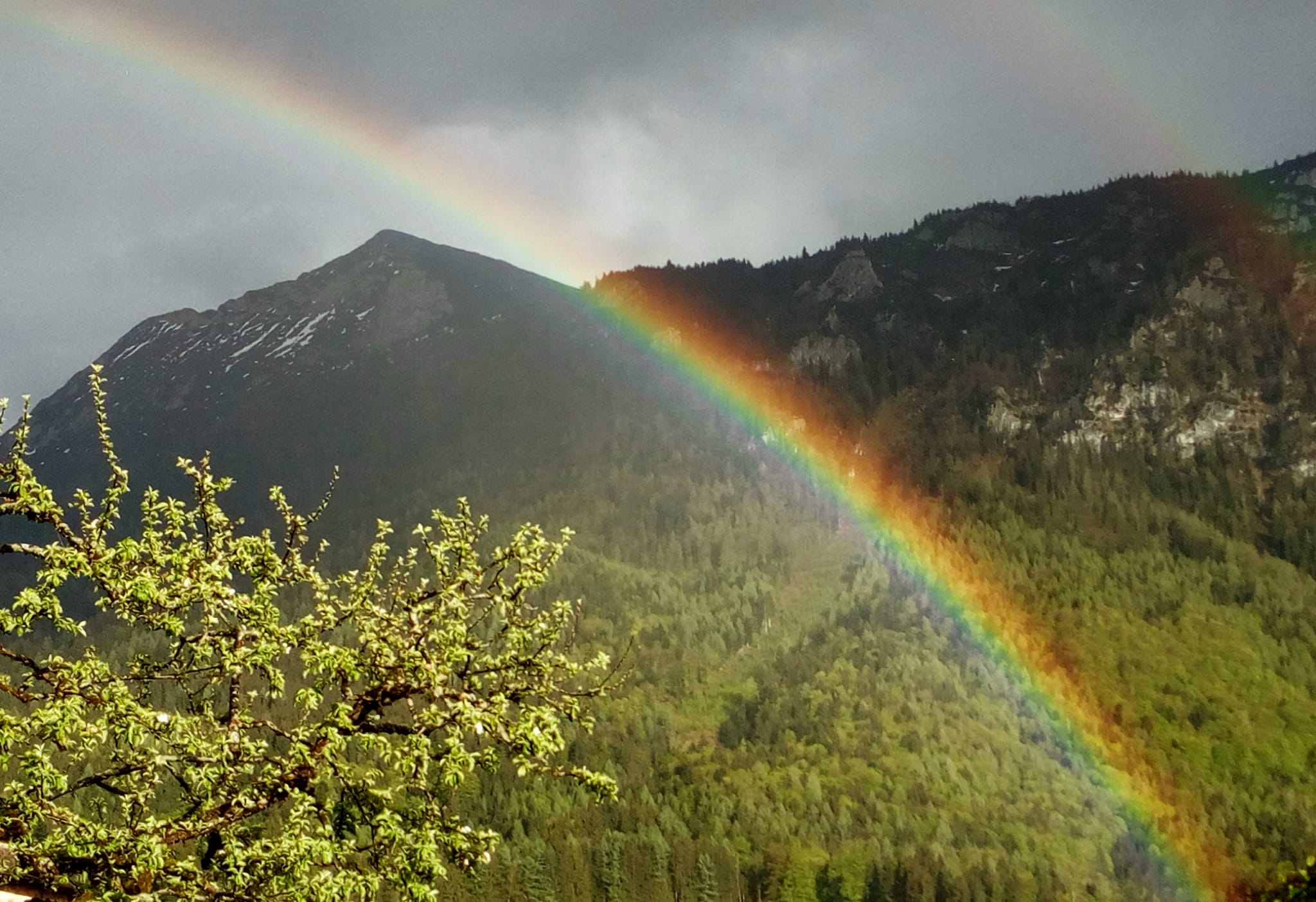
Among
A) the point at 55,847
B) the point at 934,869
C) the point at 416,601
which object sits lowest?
the point at 934,869

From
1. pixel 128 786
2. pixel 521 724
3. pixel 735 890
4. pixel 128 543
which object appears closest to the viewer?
pixel 128 543

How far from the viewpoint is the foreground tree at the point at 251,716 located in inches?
454

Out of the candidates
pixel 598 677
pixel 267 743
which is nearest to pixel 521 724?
pixel 598 677

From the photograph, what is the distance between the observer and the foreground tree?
37.9 feet

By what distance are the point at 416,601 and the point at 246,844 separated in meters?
4.23

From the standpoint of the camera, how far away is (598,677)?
14.8 m

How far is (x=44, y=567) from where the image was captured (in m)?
11.8

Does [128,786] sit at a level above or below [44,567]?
below

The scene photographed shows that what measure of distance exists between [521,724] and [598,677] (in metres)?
2.44

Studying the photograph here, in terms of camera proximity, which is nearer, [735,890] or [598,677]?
[598,677]

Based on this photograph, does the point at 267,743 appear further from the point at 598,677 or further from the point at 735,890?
the point at 735,890

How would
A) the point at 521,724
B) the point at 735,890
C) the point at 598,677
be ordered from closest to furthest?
the point at 521,724
the point at 598,677
the point at 735,890

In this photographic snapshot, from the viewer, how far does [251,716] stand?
14.0 metres

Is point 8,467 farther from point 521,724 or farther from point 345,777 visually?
point 521,724
